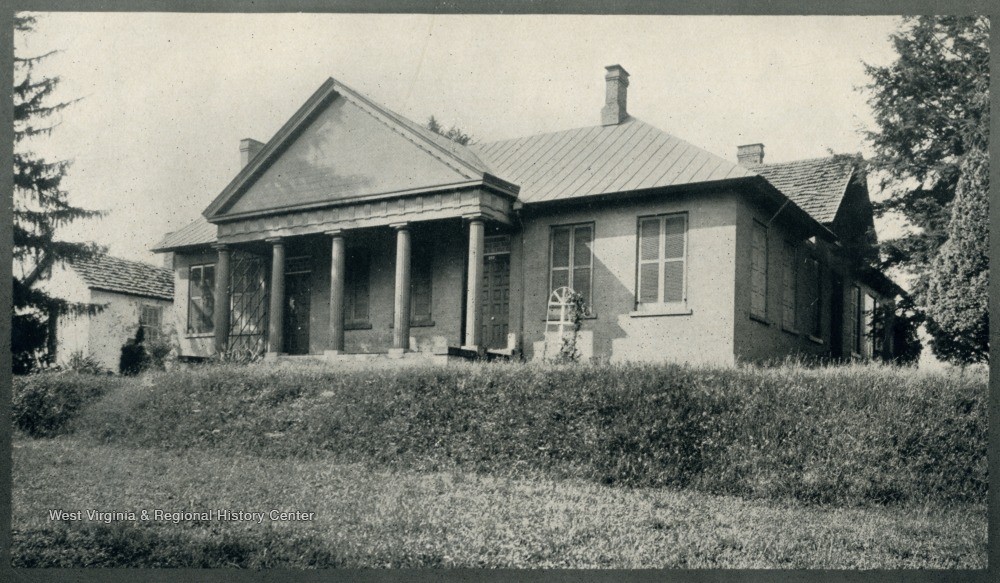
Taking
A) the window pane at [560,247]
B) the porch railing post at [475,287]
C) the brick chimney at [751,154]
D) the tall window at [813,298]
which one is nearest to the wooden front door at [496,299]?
the window pane at [560,247]

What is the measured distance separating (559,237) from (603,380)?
780 centimetres

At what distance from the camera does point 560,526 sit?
420 inches

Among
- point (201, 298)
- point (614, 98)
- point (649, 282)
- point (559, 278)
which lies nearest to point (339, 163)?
point (559, 278)

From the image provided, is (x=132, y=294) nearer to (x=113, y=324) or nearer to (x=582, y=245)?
(x=113, y=324)

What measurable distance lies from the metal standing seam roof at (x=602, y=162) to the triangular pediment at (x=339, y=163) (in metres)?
2.30

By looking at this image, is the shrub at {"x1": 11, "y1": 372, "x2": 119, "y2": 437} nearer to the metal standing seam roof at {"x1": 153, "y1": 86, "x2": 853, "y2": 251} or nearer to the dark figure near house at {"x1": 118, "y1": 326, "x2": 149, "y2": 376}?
the dark figure near house at {"x1": 118, "y1": 326, "x2": 149, "y2": 376}

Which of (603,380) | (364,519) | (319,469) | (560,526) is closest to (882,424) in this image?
(603,380)

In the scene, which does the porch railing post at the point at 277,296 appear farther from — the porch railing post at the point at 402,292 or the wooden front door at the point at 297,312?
the porch railing post at the point at 402,292

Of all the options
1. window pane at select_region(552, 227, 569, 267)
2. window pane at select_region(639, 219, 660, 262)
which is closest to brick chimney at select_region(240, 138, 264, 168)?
window pane at select_region(552, 227, 569, 267)

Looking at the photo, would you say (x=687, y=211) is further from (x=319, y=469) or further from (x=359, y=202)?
(x=319, y=469)

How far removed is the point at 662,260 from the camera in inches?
796

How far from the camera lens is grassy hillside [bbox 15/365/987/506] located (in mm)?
12656

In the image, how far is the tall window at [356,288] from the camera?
2423 cm

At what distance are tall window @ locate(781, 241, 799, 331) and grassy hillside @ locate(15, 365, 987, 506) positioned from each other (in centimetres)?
856
